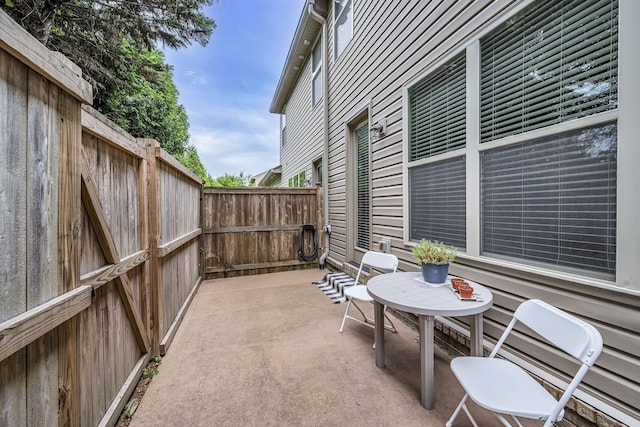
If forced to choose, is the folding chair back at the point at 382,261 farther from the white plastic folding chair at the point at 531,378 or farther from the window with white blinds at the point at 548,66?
the window with white blinds at the point at 548,66

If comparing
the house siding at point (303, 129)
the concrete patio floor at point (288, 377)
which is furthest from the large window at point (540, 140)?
the house siding at point (303, 129)

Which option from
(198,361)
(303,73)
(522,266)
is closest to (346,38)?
(303,73)

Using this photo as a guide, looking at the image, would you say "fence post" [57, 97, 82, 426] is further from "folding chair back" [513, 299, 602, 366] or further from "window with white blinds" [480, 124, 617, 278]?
"window with white blinds" [480, 124, 617, 278]

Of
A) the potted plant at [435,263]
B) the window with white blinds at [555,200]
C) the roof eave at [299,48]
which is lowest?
the potted plant at [435,263]

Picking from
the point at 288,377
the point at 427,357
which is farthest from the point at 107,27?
the point at 427,357

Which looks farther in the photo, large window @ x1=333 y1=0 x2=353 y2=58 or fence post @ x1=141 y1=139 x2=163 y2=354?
large window @ x1=333 y1=0 x2=353 y2=58

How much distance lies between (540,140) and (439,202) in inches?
37.1

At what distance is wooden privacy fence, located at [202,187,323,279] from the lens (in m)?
4.95

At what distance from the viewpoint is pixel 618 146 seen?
4.19ft

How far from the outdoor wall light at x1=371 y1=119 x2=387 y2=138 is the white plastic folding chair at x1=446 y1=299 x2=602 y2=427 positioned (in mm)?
2469

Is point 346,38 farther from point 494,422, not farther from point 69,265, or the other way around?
point 494,422

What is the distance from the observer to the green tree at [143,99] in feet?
18.1

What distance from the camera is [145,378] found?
1995 mm

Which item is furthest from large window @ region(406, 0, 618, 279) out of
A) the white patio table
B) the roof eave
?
the roof eave
